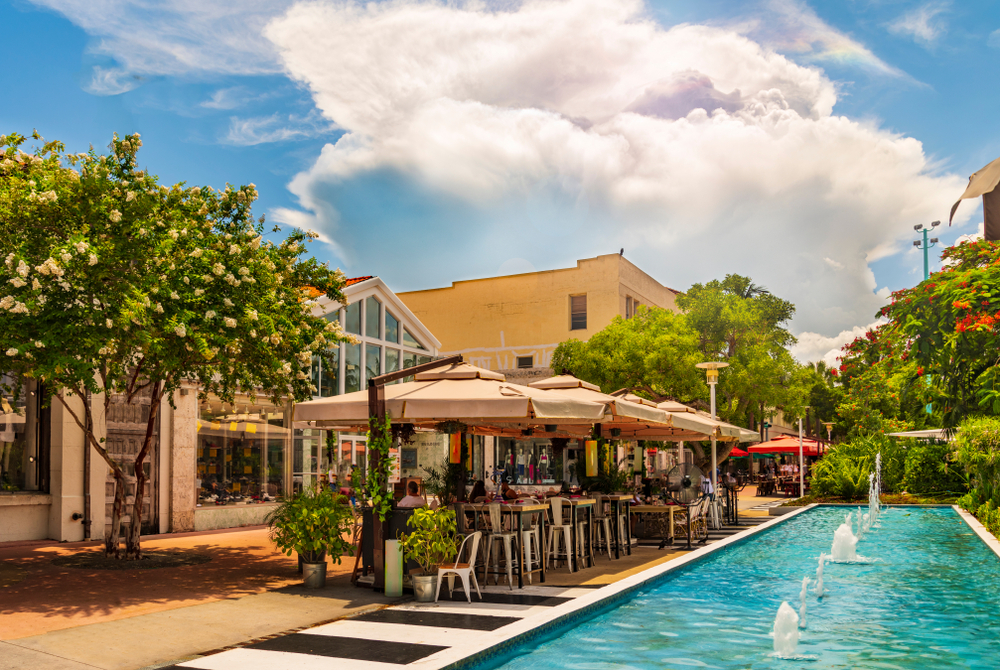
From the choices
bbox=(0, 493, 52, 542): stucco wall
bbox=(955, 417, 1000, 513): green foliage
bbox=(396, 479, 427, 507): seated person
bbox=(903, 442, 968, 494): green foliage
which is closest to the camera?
bbox=(396, 479, 427, 507): seated person

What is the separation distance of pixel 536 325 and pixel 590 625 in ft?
111

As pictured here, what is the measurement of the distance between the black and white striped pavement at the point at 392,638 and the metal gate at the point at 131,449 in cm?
949

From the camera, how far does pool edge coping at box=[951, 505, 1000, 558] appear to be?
42.6ft

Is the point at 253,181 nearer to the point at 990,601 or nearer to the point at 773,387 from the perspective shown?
the point at 990,601

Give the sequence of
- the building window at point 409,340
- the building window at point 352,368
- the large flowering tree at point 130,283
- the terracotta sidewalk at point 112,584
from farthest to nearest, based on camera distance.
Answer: the building window at point 409,340 → the building window at point 352,368 → the large flowering tree at point 130,283 → the terracotta sidewalk at point 112,584

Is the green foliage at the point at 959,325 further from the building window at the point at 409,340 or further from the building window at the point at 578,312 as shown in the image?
the building window at the point at 578,312

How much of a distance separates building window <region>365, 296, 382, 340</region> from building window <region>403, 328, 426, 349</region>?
138 centimetres

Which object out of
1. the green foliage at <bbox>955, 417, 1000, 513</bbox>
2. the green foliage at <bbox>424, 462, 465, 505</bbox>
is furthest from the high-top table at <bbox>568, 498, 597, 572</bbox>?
the green foliage at <bbox>955, 417, 1000, 513</bbox>

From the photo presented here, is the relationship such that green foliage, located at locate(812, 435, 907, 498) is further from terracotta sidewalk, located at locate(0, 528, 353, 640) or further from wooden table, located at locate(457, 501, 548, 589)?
terracotta sidewalk, located at locate(0, 528, 353, 640)

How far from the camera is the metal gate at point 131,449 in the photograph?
1540cm

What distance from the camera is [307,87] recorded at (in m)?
19.6

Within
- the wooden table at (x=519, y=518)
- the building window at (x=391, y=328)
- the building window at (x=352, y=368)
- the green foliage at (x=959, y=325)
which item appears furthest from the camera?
the building window at (x=391, y=328)

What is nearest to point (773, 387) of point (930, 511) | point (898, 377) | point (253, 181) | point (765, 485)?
point (898, 377)

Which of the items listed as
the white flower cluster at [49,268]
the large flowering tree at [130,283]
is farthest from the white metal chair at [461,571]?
the white flower cluster at [49,268]
